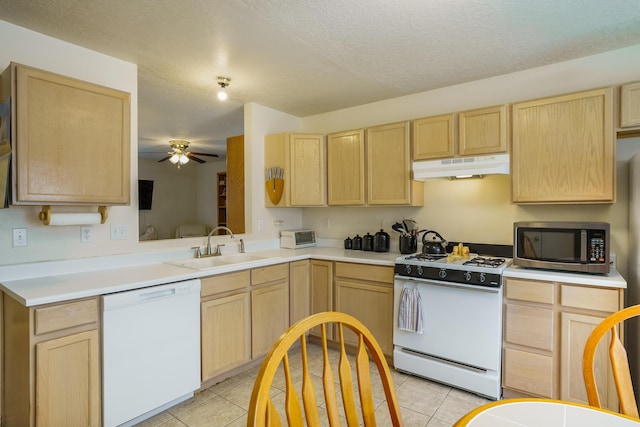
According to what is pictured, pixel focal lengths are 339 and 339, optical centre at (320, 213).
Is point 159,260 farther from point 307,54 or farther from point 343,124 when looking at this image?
point 343,124

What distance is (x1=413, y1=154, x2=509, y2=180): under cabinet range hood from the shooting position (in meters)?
2.47

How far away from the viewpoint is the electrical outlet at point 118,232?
242 centimetres

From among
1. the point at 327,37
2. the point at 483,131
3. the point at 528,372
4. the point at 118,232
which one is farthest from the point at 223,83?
the point at 528,372

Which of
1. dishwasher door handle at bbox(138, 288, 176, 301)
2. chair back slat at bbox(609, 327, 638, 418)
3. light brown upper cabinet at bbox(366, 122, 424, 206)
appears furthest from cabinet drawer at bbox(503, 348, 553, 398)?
dishwasher door handle at bbox(138, 288, 176, 301)

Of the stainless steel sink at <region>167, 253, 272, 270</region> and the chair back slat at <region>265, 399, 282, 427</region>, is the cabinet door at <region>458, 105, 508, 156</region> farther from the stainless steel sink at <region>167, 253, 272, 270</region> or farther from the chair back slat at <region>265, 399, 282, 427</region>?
the chair back slat at <region>265, 399, 282, 427</region>

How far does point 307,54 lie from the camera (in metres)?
2.39

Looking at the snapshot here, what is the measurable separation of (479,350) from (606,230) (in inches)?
42.4

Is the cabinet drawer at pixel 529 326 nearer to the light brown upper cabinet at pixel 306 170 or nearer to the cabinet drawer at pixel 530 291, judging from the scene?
the cabinet drawer at pixel 530 291

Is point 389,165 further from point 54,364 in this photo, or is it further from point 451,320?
point 54,364

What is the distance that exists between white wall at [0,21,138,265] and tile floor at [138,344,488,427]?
1.19m

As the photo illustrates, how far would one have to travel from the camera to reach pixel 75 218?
81.6 inches

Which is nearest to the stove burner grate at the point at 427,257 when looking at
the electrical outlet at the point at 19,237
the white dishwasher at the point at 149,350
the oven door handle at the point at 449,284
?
the oven door handle at the point at 449,284

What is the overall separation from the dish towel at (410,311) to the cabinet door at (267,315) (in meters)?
1.00

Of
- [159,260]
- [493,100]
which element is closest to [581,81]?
[493,100]
